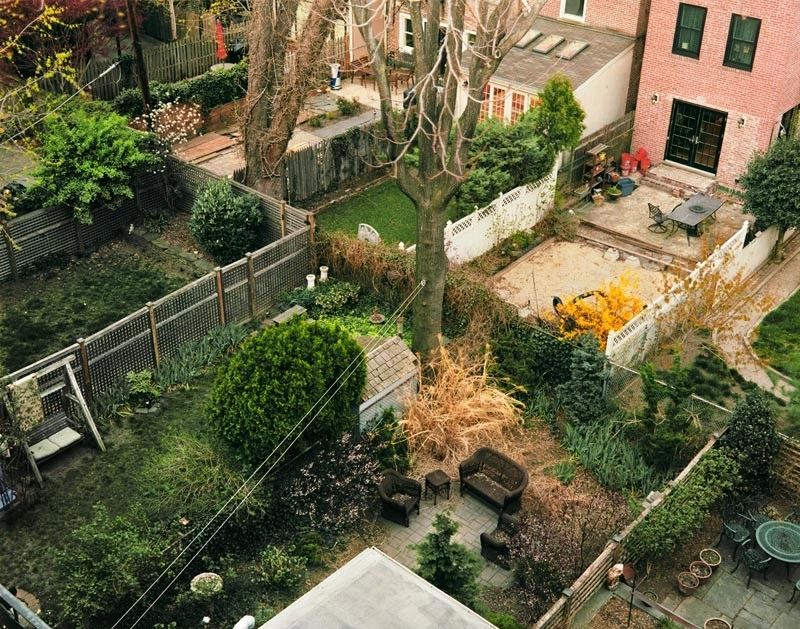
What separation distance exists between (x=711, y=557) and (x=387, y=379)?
604 centimetres

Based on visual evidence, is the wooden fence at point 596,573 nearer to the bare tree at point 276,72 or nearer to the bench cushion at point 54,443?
the bench cushion at point 54,443

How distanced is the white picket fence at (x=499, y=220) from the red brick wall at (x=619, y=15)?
5621 mm

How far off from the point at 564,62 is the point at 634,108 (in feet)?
9.56

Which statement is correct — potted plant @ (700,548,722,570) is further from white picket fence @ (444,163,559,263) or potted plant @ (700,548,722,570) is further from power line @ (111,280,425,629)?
white picket fence @ (444,163,559,263)

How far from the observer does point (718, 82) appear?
25875 millimetres

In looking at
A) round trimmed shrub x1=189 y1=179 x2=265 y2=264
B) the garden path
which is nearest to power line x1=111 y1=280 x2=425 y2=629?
round trimmed shrub x1=189 y1=179 x2=265 y2=264

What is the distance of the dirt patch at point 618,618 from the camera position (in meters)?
14.4

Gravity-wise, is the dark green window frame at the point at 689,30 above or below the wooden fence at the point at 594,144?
above

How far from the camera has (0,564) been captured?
14.9 m

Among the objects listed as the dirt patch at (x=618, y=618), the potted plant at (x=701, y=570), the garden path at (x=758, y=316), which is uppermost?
the potted plant at (x=701, y=570)

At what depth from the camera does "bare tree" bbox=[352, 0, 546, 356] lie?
16172mm

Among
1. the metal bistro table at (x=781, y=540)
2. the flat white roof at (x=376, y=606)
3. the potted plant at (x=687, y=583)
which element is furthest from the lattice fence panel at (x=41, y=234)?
the metal bistro table at (x=781, y=540)

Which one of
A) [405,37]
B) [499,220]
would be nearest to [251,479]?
[499,220]

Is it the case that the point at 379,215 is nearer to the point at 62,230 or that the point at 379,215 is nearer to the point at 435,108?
the point at 62,230
